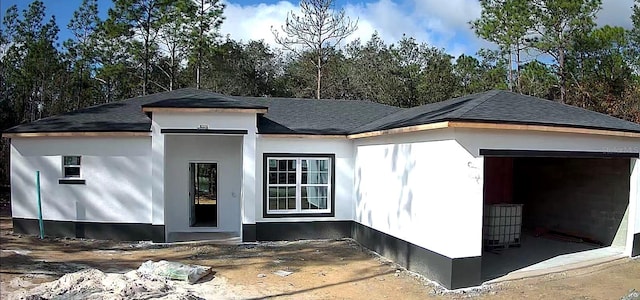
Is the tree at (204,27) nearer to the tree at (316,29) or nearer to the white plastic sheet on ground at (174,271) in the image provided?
the tree at (316,29)

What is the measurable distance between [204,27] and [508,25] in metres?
15.9

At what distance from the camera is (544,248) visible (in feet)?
34.7

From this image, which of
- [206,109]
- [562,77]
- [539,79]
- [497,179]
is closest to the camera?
[206,109]

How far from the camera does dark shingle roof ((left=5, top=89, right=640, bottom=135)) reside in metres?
8.09

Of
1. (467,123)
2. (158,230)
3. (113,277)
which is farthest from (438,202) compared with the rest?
(158,230)

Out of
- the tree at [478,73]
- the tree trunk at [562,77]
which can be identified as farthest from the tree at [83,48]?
the tree trunk at [562,77]

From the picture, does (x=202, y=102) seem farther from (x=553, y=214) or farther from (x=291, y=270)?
(x=553, y=214)

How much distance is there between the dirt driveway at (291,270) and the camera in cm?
727

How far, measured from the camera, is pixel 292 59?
2823 cm

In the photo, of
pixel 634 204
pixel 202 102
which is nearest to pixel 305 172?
pixel 202 102

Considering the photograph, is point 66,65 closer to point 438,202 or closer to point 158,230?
point 158,230

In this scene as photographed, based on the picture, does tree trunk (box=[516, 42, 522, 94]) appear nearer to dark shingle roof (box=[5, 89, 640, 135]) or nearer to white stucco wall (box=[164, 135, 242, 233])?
dark shingle roof (box=[5, 89, 640, 135])

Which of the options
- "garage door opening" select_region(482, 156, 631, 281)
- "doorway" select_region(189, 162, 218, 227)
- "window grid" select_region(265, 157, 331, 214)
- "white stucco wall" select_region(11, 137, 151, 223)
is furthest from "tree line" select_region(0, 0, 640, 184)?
"window grid" select_region(265, 157, 331, 214)

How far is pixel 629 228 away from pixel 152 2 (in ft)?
79.9
